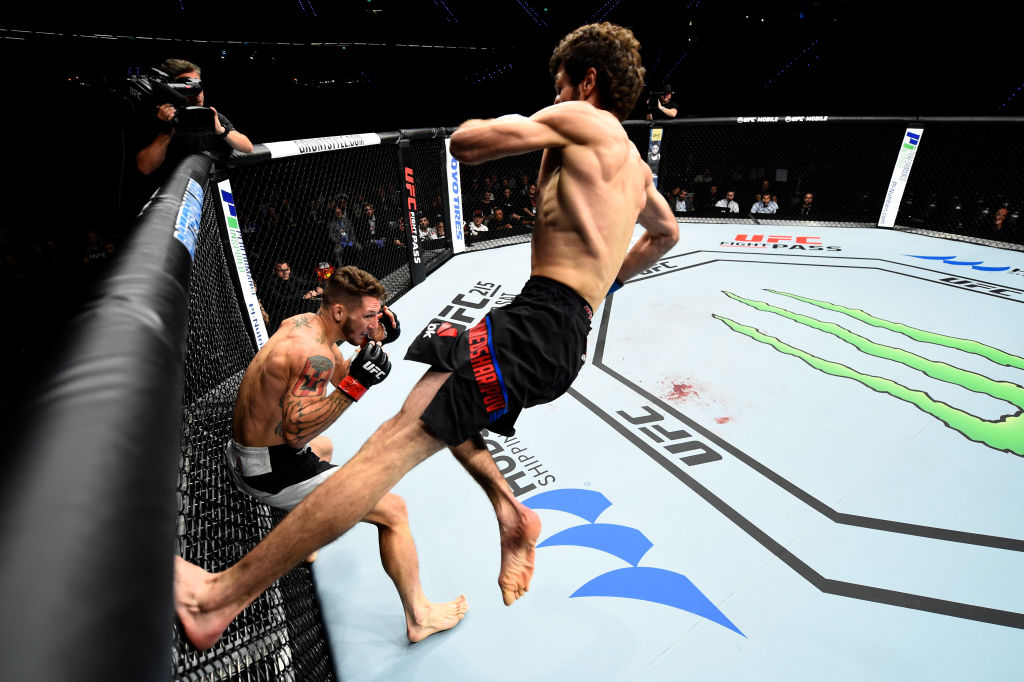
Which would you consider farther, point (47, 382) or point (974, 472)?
point (974, 472)

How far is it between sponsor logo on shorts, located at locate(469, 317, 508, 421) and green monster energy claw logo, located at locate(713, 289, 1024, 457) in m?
2.97

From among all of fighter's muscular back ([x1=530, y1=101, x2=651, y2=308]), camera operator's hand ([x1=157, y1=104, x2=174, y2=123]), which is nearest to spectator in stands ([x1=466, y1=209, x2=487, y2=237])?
camera operator's hand ([x1=157, y1=104, x2=174, y2=123])

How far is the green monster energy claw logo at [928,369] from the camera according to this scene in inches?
114

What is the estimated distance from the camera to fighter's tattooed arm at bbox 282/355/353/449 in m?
1.81

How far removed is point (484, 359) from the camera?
1.46 meters

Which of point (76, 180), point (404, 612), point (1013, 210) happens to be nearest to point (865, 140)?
point (1013, 210)

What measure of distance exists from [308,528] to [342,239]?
524cm

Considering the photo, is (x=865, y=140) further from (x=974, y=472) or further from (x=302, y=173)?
(x=302, y=173)

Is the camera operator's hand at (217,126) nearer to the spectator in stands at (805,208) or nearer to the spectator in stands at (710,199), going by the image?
the spectator in stands at (805,208)

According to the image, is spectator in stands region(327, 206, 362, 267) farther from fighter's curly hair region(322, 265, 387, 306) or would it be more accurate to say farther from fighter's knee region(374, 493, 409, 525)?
fighter's knee region(374, 493, 409, 525)

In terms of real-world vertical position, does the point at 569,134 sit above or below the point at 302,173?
above

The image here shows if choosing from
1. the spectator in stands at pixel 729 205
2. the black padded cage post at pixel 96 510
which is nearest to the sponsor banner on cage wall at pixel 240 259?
the black padded cage post at pixel 96 510

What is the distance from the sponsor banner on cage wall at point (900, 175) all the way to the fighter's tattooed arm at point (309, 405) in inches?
317

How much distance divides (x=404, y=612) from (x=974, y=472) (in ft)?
9.40
